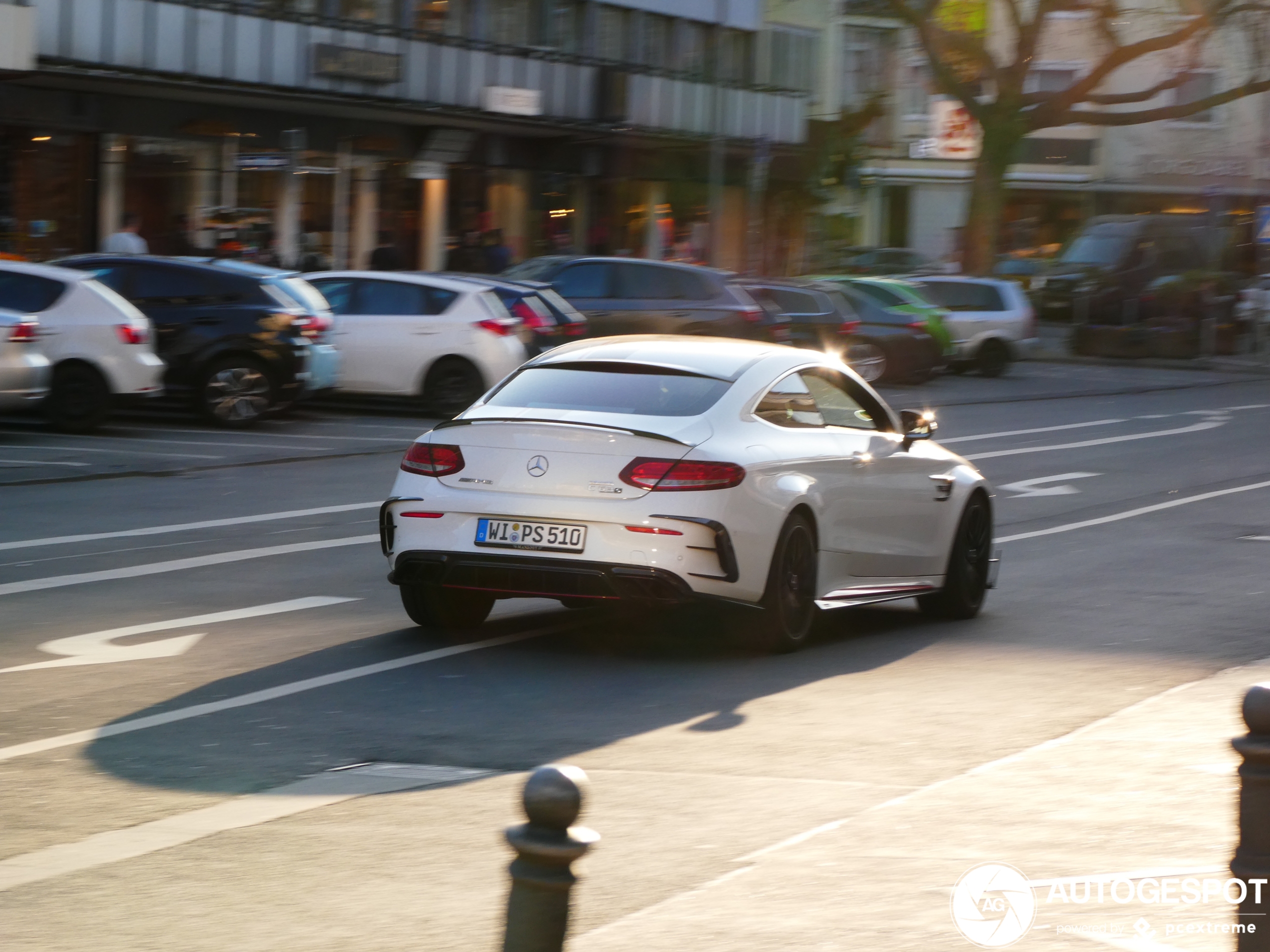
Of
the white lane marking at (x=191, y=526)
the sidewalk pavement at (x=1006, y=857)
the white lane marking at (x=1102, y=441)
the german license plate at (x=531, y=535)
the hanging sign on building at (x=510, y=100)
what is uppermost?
the hanging sign on building at (x=510, y=100)

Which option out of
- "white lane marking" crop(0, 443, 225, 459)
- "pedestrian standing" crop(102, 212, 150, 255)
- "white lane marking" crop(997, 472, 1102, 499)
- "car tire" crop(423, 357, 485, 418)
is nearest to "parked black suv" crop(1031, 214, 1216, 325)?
"pedestrian standing" crop(102, 212, 150, 255)

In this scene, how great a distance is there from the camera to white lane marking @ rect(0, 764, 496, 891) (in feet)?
18.3

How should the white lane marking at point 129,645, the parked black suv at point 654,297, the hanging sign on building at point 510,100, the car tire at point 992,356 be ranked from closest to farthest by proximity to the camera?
1. the white lane marking at point 129,645
2. the parked black suv at point 654,297
3. the car tire at point 992,356
4. the hanging sign on building at point 510,100

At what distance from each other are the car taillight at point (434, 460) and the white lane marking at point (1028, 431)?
→ 13.4m

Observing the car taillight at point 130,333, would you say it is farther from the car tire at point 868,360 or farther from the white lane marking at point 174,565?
the car tire at point 868,360

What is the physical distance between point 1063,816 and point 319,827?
210 cm

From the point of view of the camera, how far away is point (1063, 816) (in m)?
6.14

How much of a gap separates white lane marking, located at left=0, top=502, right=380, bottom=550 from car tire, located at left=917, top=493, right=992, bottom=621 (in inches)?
187

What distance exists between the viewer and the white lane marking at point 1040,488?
17844mm

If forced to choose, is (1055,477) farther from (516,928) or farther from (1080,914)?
(516,928)

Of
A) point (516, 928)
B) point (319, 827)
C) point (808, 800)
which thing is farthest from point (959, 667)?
point (516, 928)

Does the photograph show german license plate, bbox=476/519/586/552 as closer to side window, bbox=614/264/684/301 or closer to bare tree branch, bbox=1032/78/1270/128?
side window, bbox=614/264/684/301

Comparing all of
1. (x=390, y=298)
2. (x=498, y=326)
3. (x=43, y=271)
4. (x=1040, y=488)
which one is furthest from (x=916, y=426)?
(x=390, y=298)

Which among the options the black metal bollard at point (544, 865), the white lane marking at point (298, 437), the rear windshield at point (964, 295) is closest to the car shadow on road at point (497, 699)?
the black metal bollard at point (544, 865)
